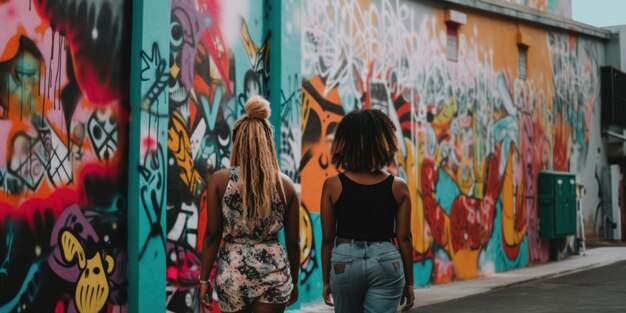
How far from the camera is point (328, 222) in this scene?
16.8ft

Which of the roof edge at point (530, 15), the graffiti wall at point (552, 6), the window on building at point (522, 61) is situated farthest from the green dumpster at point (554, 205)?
the graffiti wall at point (552, 6)

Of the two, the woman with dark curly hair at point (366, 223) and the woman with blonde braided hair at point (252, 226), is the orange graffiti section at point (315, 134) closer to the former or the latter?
→ the woman with blonde braided hair at point (252, 226)

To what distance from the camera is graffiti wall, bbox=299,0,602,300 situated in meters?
12.7


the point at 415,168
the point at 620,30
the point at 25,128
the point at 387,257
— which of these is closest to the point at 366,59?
the point at 415,168

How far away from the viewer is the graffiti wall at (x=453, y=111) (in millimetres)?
12688

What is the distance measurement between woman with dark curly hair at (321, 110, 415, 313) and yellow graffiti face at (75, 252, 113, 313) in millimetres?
4156

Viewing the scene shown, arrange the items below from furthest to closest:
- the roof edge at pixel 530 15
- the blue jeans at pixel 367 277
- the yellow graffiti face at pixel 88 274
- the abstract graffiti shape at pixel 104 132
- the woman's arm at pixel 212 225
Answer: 1. the roof edge at pixel 530 15
2. the abstract graffiti shape at pixel 104 132
3. the yellow graffiti face at pixel 88 274
4. the woman's arm at pixel 212 225
5. the blue jeans at pixel 367 277

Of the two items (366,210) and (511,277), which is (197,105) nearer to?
(366,210)

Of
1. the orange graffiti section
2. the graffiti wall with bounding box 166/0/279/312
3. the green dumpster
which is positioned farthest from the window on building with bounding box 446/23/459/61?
the graffiti wall with bounding box 166/0/279/312

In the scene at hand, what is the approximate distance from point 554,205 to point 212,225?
14.0m

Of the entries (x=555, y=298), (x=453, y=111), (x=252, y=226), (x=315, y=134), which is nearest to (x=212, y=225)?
(x=252, y=226)

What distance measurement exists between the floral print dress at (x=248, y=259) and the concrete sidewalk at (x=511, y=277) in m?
6.46

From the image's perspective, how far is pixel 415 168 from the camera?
572 inches

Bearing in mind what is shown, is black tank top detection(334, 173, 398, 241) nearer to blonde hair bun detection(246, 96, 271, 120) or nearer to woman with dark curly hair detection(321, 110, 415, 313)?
woman with dark curly hair detection(321, 110, 415, 313)
